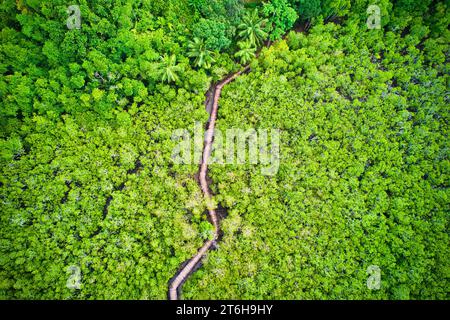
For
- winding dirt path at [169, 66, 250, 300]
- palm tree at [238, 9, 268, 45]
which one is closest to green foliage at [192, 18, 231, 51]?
palm tree at [238, 9, 268, 45]

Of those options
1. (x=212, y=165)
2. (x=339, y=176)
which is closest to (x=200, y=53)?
(x=212, y=165)

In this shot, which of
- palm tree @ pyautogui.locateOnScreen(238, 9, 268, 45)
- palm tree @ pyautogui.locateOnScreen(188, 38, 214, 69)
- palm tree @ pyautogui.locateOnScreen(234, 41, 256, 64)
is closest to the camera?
palm tree @ pyautogui.locateOnScreen(188, 38, 214, 69)

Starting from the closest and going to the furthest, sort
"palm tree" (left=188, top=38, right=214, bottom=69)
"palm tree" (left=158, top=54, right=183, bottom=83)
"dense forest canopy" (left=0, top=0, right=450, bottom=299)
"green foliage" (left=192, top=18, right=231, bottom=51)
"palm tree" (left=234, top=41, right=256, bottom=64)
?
"dense forest canopy" (left=0, top=0, right=450, bottom=299) → "green foliage" (left=192, top=18, right=231, bottom=51) → "palm tree" (left=158, top=54, right=183, bottom=83) → "palm tree" (left=188, top=38, right=214, bottom=69) → "palm tree" (left=234, top=41, right=256, bottom=64)

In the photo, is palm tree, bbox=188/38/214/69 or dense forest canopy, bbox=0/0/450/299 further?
palm tree, bbox=188/38/214/69

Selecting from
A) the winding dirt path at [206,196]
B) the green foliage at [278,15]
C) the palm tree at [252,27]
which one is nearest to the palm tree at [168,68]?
the winding dirt path at [206,196]

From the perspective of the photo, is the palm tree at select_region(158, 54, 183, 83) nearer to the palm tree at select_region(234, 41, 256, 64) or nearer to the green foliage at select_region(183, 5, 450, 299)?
the green foliage at select_region(183, 5, 450, 299)

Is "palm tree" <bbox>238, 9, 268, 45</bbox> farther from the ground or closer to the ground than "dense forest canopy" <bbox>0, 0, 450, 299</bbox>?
farther from the ground

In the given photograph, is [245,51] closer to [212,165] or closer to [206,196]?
[212,165]
